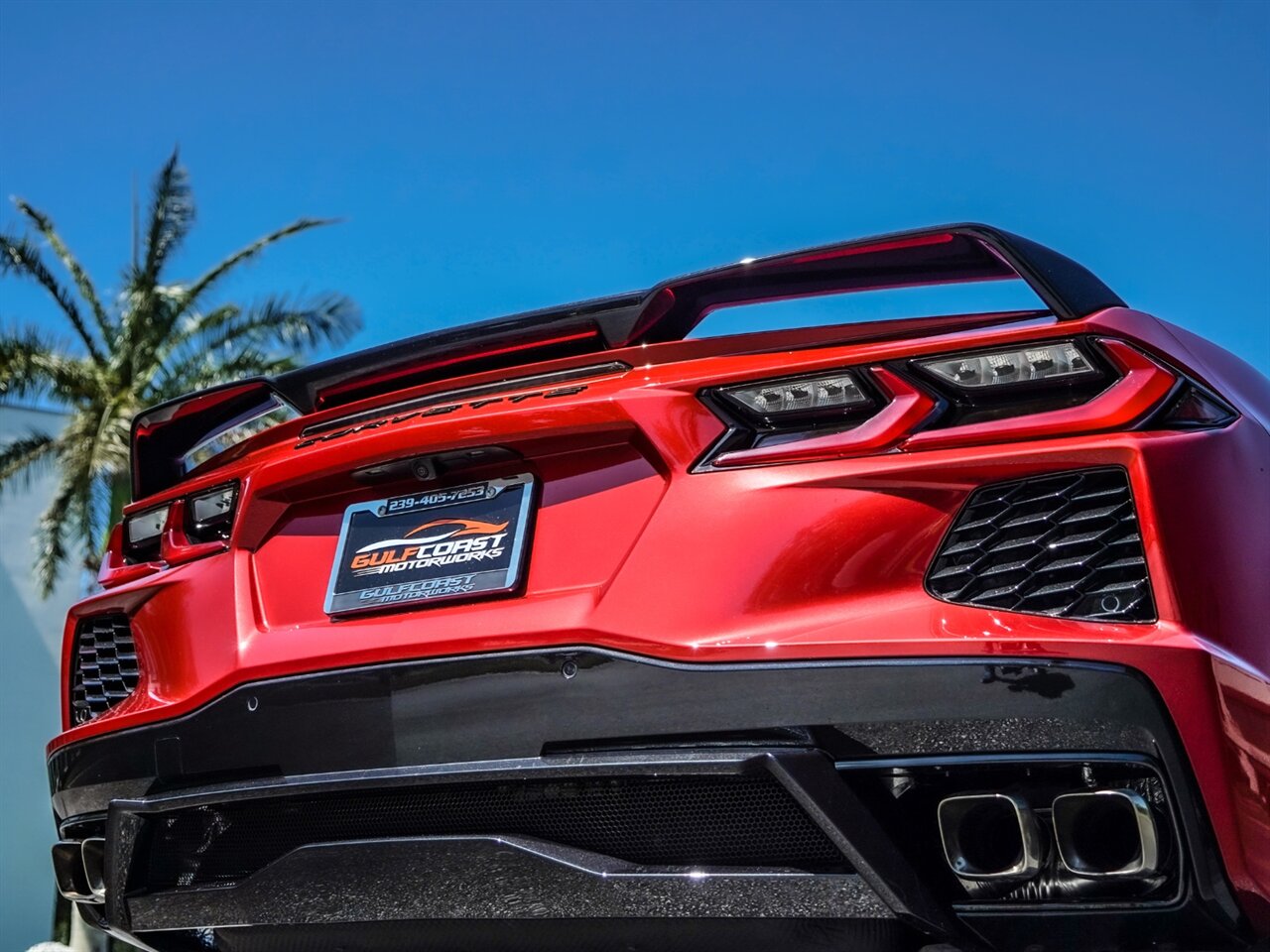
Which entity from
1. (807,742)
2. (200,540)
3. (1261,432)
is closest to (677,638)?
(807,742)

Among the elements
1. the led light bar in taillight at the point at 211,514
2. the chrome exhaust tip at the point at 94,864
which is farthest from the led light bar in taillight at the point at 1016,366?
the chrome exhaust tip at the point at 94,864

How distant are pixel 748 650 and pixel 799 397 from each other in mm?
422

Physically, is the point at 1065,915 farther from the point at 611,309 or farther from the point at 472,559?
the point at 611,309

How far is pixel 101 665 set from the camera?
9.20ft

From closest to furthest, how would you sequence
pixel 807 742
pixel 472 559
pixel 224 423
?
pixel 807 742 < pixel 472 559 < pixel 224 423

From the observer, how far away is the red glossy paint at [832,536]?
1783mm

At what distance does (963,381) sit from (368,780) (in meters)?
1.15

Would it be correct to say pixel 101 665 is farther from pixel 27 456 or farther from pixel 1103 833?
pixel 27 456

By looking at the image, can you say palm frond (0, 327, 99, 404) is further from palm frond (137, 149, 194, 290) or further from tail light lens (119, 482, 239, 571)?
tail light lens (119, 482, 239, 571)

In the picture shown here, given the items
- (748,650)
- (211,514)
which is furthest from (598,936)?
(211,514)

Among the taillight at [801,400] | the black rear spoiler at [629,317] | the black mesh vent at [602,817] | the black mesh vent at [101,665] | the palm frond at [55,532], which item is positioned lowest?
the palm frond at [55,532]

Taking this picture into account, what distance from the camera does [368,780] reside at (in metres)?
2.17

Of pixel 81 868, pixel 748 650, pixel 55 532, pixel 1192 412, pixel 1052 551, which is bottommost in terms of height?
pixel 55 532

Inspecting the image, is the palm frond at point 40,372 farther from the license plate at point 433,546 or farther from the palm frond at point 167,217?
Result: the license plate at point 433,546
